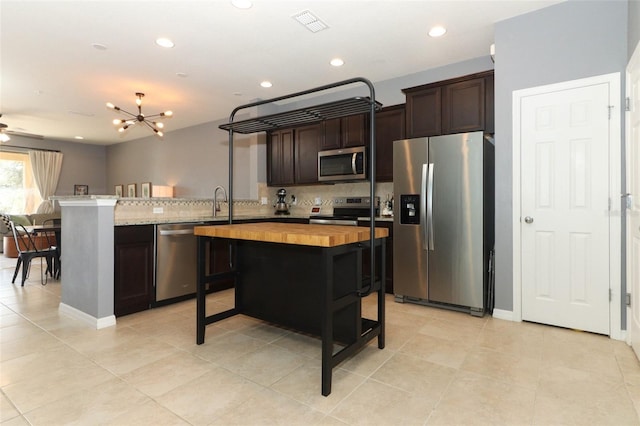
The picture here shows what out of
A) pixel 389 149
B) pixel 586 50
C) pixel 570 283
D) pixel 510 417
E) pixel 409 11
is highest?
pixel 409 11

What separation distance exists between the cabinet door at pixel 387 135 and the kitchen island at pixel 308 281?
197 cm

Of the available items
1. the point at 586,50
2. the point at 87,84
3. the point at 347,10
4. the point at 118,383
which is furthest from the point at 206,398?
the point at 87,84

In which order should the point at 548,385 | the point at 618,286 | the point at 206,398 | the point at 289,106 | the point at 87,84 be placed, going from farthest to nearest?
the point at 289,106 → the point at 87,84 → the point at 618,286 → the point at 548,385 → the point at 206,398

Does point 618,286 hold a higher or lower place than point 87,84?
lower

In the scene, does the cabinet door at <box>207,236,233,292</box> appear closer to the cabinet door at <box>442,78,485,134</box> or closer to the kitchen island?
the kitchen island

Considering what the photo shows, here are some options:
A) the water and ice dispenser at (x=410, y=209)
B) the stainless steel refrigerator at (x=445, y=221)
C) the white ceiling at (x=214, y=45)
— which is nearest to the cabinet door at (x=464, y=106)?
the stainless steel refrigerator at (x=445, y=221)

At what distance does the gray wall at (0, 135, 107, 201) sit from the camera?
8.28 m

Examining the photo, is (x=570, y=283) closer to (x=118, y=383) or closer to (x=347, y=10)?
(x=347, y=10)

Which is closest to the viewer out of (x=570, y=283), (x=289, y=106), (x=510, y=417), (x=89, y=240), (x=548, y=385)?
(x=510, y=417)

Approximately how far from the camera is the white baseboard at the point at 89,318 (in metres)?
2.94

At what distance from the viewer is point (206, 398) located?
183 centimetres

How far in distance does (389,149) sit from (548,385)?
9.96 feet

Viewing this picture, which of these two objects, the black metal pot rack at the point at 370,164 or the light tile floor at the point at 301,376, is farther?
the black metal pot rack at the point at 370,164

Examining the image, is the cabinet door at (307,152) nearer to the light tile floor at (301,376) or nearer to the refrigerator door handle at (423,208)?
the refrigerator door handle at (423,208)
